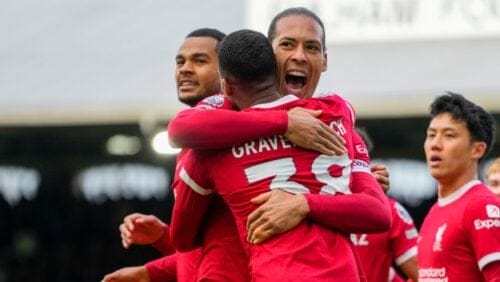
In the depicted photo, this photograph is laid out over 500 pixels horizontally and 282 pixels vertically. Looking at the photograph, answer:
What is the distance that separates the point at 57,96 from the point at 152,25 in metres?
1.05

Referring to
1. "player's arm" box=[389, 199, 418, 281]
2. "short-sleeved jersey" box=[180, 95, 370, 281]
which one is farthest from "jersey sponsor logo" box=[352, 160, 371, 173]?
"player's arm" box=[389, 199, 418, 281]

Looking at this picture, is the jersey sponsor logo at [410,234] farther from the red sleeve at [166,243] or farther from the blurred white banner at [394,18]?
the blurred white banner at [394,18]

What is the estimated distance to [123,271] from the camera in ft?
20.1

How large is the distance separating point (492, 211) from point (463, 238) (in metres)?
0.19

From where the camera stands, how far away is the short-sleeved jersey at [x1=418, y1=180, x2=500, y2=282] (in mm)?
6125

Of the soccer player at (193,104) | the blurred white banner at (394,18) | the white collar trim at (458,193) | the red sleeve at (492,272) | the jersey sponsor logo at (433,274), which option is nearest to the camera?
the soccer player at (193,104)

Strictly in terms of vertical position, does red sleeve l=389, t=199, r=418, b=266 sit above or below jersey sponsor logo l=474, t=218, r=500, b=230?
below

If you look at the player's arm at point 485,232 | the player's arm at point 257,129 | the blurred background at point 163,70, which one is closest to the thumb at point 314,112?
the player's arm at point 257,129

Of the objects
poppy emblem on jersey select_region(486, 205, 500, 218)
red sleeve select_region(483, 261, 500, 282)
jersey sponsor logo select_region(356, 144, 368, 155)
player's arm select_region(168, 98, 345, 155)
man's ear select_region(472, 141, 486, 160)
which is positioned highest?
player's arm select_region(168, 98, 345, 155)

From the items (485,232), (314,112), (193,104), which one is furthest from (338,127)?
(485,232)

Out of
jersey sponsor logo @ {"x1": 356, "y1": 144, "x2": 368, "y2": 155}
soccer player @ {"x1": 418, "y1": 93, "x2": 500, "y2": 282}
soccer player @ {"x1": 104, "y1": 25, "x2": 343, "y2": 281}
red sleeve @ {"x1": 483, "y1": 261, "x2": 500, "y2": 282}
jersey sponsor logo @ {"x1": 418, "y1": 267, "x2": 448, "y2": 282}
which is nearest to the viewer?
soccer player @ {"x1": 104, "y1": 25, "x2": 343, "y2": 281}

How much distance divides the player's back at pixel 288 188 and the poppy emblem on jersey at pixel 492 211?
147 cm

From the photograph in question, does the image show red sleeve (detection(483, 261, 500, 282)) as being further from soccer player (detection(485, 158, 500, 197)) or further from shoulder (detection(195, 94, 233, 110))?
shoulder (detection(195, 94, 233, 110))

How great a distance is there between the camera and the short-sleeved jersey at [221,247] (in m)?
5.12
